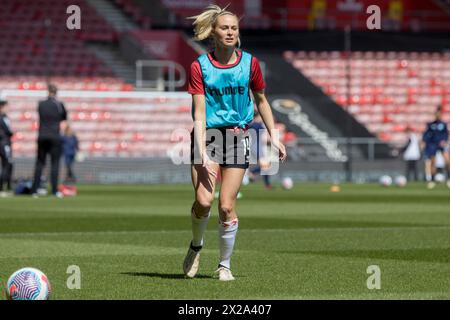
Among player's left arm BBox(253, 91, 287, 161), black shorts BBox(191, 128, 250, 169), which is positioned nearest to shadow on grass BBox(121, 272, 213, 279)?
black shorts BBox(191, 128, 250, 169)

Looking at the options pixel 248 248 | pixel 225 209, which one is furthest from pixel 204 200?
pixel 248 248

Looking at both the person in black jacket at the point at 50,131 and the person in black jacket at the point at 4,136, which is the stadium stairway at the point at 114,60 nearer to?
the person in black jacket at the point at 4,136

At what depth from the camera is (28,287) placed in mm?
8430

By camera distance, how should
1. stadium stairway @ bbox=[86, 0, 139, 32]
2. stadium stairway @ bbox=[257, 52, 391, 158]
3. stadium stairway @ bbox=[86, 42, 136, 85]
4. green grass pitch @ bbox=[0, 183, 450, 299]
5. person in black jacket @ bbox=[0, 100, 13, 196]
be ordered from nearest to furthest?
green grass pitch @ bbox=[0, 183, 450, 299] < person in black jacket @ bbox=[0, 100, 13, 196] < stadium stairway @ bbox=[257, 52, 391, 158] < stadium stairway @ bbox=[86, 42, 136, 85] < stadium stairway @ bbox=[86, 0, 139, 32]

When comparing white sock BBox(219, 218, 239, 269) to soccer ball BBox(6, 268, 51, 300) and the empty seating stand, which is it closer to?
soccer ball BBox(6, 268, 51, 300)

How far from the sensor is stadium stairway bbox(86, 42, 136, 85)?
44875 mm

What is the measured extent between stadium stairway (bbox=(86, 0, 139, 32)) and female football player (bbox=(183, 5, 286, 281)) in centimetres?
3729

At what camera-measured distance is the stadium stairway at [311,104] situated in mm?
42875

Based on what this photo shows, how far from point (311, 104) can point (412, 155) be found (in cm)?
574

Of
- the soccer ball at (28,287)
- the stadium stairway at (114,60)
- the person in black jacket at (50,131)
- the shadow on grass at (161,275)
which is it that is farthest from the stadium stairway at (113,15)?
the soccer ball at (28,287)

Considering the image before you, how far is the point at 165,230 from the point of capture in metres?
16.7

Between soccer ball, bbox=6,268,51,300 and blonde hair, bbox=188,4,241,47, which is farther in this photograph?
blonde hair, bbox=188,4,241,47

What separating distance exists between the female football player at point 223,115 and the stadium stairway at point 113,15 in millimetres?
37292

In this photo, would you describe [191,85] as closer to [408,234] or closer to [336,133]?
[408,234]
